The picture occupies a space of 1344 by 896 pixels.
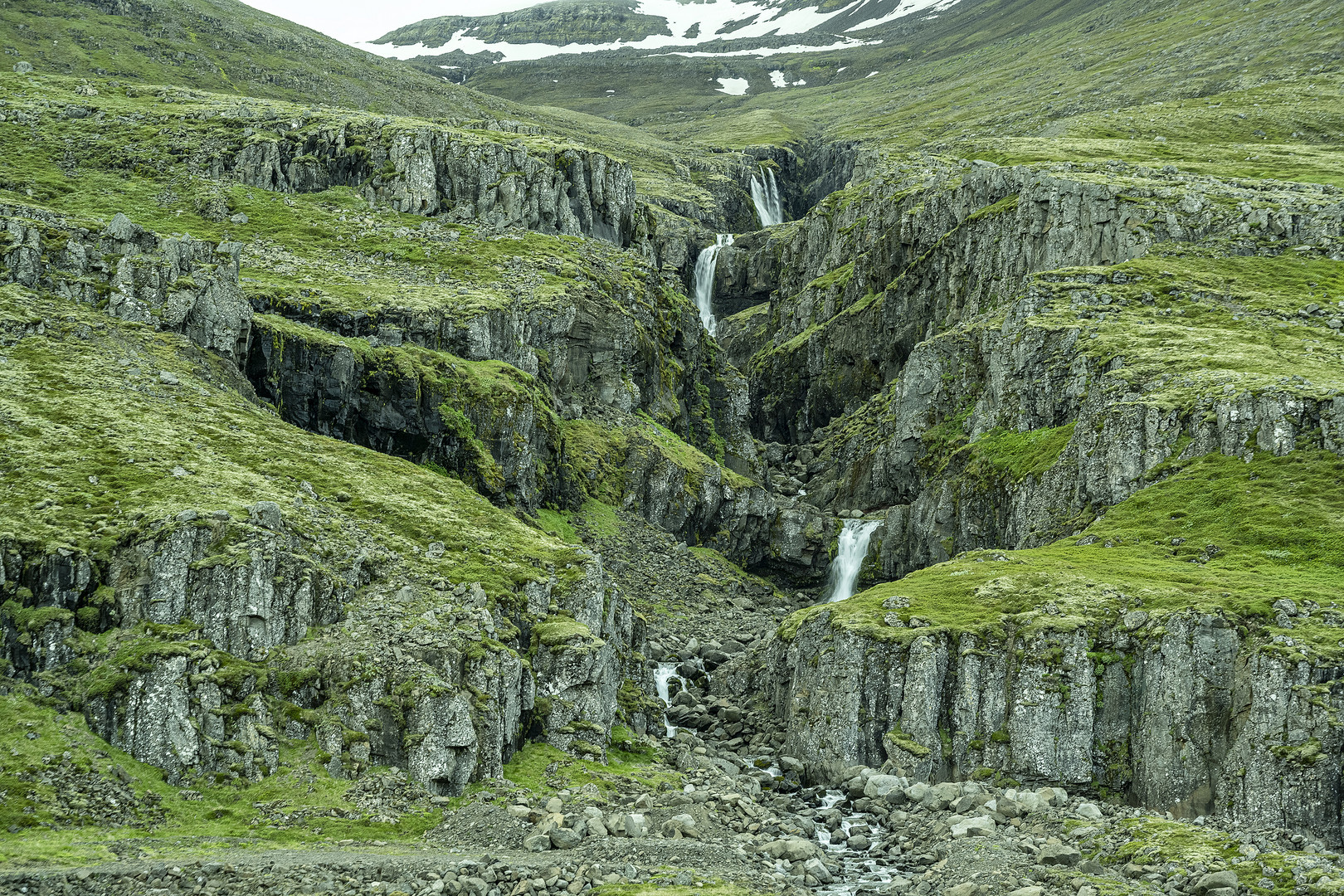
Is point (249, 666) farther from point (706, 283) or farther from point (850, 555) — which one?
point (706, 283)

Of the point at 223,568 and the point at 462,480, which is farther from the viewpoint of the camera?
the point at 462,480

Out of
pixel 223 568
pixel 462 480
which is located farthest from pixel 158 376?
pixel 462 480

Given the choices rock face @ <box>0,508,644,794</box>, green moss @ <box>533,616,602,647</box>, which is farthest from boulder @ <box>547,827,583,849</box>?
green moss @ <box>533,616,602,647</box>

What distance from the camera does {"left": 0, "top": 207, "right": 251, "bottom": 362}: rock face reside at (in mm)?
70438

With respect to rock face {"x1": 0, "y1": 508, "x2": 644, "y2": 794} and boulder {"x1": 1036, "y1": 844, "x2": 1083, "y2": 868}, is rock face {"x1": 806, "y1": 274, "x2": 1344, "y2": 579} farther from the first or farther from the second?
rock face {"x1": 0, "y1": 508, "x2": 644, "y2": 794}

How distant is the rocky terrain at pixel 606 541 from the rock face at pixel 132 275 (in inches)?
14.0

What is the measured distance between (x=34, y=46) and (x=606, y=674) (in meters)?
176

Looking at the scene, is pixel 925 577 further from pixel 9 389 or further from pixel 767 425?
pixel 767 425

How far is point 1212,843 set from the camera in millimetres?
47531

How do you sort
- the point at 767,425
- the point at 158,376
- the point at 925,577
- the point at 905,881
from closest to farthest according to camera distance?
1. the point at 905,881
2. the point at 158,376
3. the point at 925,577
4. the point at 767,425

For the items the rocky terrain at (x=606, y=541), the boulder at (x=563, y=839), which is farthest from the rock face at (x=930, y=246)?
the boulder at (x=563, y=839)

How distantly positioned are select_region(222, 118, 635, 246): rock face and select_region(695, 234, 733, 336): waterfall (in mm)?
53445

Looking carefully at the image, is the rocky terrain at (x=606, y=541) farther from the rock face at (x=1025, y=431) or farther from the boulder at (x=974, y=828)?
the rock face at (x=1025, y=431)

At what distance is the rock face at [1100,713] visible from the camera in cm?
5138
